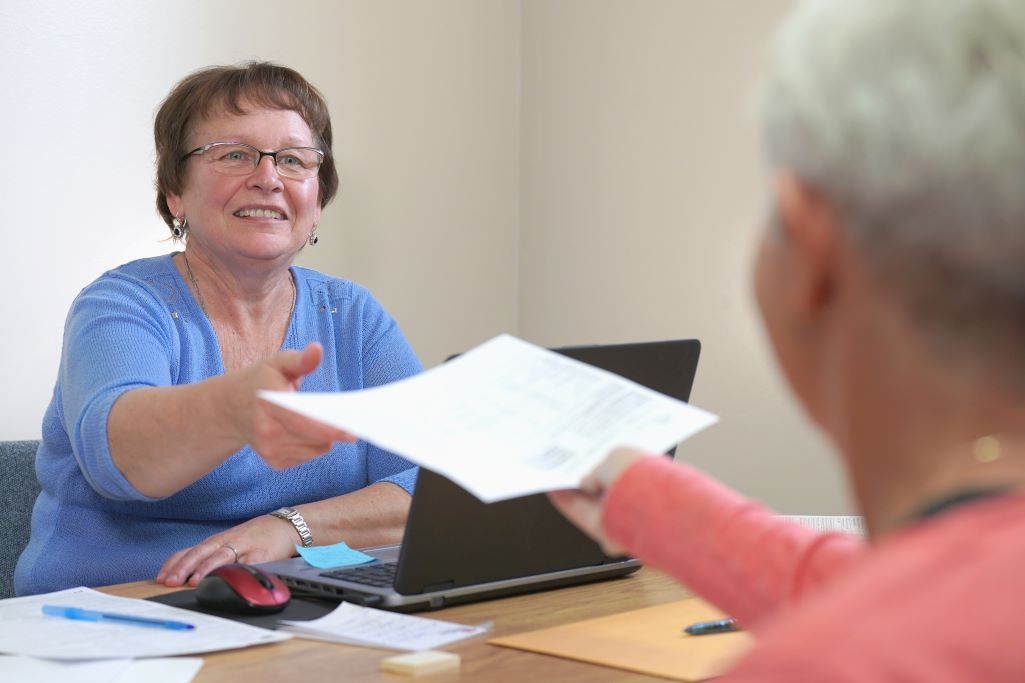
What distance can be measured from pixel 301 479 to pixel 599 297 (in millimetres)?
1506

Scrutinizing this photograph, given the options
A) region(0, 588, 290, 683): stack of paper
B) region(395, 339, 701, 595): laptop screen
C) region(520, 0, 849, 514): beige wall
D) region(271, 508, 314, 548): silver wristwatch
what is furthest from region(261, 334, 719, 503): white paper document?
region(520, 0, 849, 514): beige wall

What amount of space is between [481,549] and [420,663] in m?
0.30

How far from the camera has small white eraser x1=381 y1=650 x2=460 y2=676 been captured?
43.0 inches

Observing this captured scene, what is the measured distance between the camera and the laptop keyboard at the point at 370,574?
1389 mm

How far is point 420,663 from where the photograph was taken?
1.10 metres

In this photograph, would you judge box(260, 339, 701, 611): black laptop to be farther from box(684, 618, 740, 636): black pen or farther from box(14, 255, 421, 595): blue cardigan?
box(14, 255, 421, 595): blue cardigan

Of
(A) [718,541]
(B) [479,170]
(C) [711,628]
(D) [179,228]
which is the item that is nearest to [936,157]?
(A) [718,541]

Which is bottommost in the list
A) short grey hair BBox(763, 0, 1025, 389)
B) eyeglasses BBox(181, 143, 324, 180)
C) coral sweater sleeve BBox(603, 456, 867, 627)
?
coral sweater sleeve BBox(603, 456, 867, 627)

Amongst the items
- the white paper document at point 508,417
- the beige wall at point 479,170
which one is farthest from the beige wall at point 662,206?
the white paper document at point 508,417

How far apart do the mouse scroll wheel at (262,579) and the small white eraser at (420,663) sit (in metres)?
0.24

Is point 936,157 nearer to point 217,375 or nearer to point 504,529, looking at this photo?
point 504,529

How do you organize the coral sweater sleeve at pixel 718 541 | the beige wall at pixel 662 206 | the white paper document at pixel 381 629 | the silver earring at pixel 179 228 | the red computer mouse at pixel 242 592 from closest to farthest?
1. the coral sweater sleeve at pixel 718 541
2. the white paper document at pixel 381 629
3. the red computer mouse at pixel 242 592
4. the silver earring at pixel 179 228
5. the beige wall at pixel 662 206

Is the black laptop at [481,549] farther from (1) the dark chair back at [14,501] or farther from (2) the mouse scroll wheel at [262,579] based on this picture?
(1) the dark chair back at [14,501]

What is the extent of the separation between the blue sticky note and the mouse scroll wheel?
169 mm
